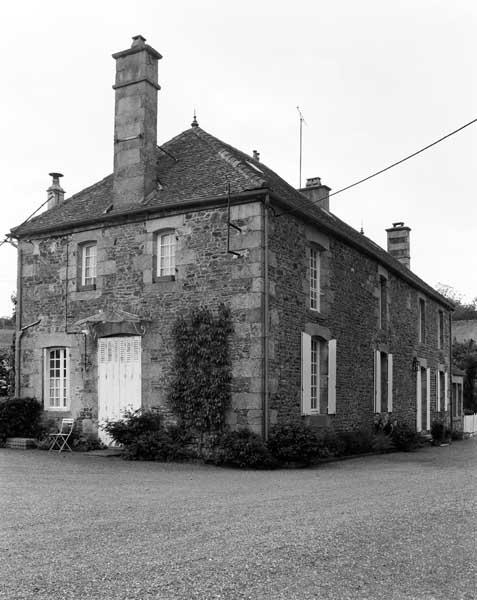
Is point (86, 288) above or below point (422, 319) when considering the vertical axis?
above

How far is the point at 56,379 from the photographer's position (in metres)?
16.7

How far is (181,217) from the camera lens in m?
15.0

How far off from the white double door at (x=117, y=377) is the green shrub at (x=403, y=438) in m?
7.22

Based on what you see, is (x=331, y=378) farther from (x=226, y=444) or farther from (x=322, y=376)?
(x=226, y=444)

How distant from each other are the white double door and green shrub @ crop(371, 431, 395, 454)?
233 inches

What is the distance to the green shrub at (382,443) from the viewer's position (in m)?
17.3

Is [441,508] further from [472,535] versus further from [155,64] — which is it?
[155,64]

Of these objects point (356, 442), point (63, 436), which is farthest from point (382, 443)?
point (63, 436)

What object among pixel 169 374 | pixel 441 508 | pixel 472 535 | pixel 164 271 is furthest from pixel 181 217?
pixel 472 535

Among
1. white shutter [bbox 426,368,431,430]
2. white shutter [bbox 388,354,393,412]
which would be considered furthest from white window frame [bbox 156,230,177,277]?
white shutter [bbox 426,368,431,430]

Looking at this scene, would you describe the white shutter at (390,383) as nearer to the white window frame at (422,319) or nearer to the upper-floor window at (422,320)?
the white window frame at (422,319)

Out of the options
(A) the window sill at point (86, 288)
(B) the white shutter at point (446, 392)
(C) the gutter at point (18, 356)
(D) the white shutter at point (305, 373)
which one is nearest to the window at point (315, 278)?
(D) the white shutter at point (305, 373)

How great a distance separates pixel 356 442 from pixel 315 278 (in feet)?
12.7

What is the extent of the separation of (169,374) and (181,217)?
3232mm
